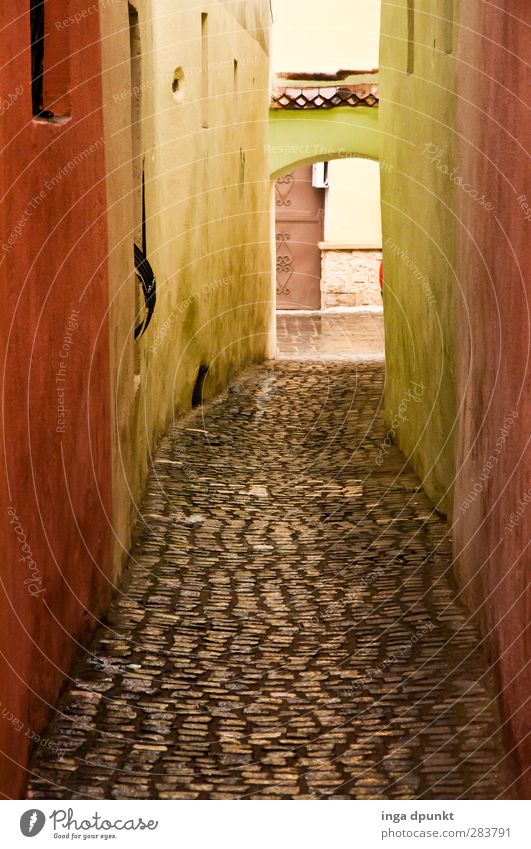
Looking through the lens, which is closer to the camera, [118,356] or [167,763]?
[167,763]

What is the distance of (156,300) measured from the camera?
10125 millimetres

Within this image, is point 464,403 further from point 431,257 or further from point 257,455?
point 257,455

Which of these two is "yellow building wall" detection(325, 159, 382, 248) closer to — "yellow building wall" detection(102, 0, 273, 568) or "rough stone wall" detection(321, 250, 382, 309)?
"rough stone wall" detection(321, 250, 382, 309)

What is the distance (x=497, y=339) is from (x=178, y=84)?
6119 millimetres

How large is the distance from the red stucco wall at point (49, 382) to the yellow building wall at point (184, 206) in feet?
2.04

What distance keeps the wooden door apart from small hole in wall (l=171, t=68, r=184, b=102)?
15126mm

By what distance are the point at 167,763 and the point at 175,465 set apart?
4873mm

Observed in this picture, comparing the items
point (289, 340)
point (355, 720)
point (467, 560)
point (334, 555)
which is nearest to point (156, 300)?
point (334, 555)

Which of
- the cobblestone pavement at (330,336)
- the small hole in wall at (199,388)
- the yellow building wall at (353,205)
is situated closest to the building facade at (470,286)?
the small hole in wall at (199,388)

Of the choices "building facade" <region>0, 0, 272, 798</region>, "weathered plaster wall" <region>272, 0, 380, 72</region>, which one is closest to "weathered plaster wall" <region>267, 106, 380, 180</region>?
"weathered plaster wall" <region>272, 0, 380, 72</region>

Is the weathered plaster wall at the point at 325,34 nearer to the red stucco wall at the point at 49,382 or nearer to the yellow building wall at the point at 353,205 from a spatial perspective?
the yellow building wall at the point at 353,205

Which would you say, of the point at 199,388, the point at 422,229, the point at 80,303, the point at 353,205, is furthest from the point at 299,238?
the point at 80,303

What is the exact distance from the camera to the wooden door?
2638 centimetres

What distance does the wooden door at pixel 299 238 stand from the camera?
86.5 ft
